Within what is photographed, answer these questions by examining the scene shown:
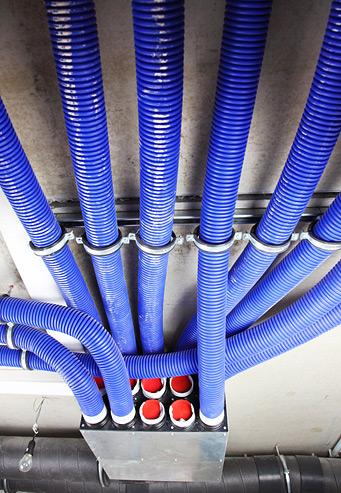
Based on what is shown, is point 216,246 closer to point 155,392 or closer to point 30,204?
point 30,204

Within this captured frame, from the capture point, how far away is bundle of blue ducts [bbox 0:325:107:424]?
127 centimetres

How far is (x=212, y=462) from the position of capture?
1.72 m

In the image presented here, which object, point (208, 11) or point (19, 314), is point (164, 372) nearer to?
point (19, 314)

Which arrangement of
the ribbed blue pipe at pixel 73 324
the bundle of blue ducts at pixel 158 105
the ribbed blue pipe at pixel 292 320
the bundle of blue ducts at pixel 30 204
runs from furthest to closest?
the ribbed blue pipe at pixel 73 324 < the ribbed blue pipe at pixel 292 320 < the bundle of blue ducts at pixel 30 204 < the bundle of blue ducts at pixel 158 105

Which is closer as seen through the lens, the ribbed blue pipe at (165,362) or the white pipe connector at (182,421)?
the ribbed blue pipe at (165,362)

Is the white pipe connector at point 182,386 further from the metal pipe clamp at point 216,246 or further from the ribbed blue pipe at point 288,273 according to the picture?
the metal pipe clamp at point 216,246

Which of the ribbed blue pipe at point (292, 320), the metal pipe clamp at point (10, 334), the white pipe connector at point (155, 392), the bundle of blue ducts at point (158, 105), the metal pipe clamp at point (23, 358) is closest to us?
the bundle of blue ducts at point (158, 105)

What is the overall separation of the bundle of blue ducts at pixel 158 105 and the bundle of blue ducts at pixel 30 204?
246mm

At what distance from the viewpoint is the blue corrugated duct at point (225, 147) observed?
58 cm

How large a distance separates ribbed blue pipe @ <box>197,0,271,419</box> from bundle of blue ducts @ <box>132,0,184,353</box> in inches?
3.3

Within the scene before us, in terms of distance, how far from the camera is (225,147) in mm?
730

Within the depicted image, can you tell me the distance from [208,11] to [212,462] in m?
1.84

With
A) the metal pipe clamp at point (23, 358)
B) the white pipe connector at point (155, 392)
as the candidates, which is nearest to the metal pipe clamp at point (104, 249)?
the metal pipe clamp at point (23, 358)

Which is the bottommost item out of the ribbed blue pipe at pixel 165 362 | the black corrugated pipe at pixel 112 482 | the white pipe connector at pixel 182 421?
the black corrugated pipe at pixel 112 482
